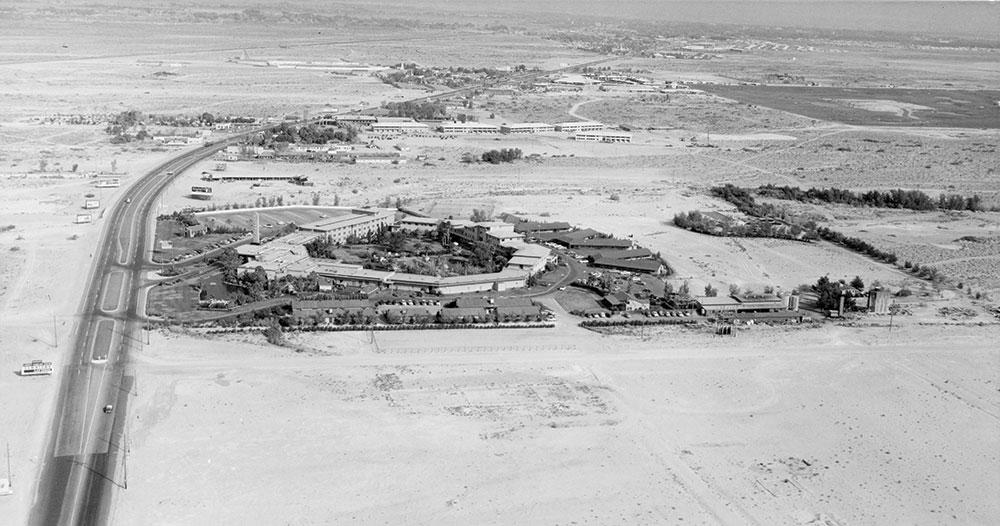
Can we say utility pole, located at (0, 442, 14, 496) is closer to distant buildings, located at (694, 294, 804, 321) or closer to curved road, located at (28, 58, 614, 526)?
curved road, located at (28, 58, 614, 526)

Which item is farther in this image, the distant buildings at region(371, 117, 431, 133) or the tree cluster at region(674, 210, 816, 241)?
the distant buildings at region(371, 117, 431, 133)

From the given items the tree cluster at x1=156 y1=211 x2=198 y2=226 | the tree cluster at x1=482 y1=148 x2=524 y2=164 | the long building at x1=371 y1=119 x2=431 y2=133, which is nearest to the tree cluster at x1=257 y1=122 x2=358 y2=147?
the long building at x1=371 y1=119 x2=431 y2=133

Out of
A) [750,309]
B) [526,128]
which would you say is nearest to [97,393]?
[750,309]

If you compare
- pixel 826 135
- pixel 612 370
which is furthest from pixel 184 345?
pixel 826 135

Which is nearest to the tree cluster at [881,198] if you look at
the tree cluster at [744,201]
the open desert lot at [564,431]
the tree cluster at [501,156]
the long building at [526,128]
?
the tree cluster at [744,201]

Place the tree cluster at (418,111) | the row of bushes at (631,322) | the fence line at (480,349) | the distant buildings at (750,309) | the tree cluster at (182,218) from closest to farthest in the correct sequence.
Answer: the fence line at (480,349) < the row of bushes at (631,322) < the distant buildings at (750,309) < the tree cluster at (182,218) < the tree cluster at (418,111)

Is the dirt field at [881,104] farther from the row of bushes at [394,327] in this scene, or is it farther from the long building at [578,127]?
the row of bushes at [394,327]

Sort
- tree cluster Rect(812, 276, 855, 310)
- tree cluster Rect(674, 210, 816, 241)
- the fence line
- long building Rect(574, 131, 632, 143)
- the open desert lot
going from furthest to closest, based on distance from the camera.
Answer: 1. long building Rect(574, 131, 632, 143)
2. tree cluster Rect(674, 210, 816, 241)
3. tree cluster Rect(812, 276, 855, 310)
4. the fence line
5. the open desert lot
